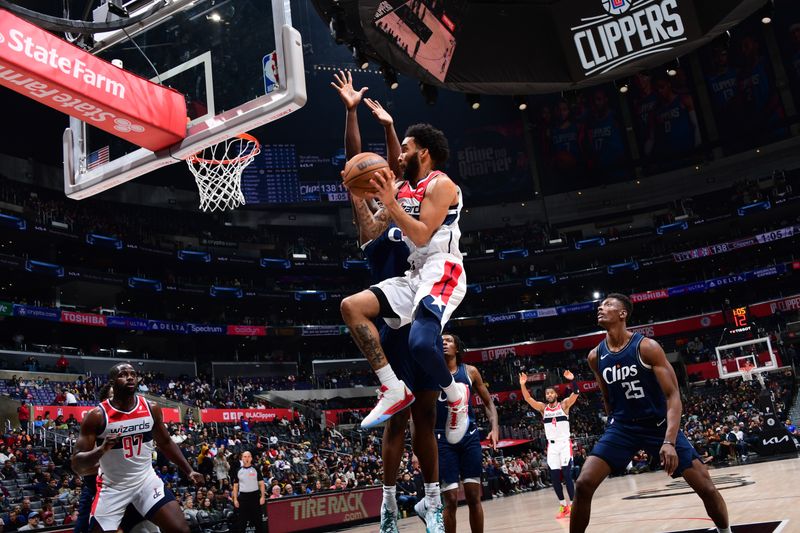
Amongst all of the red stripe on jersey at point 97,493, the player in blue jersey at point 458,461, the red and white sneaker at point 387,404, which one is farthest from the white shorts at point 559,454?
the red and white sneaker at point 387,404

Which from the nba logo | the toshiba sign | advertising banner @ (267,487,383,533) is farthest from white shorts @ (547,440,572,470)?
the toshiba sign

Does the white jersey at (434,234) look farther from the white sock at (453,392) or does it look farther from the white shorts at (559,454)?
the white shorts at (559,454)

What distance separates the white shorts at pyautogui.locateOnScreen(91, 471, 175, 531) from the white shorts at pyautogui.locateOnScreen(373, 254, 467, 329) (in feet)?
10.5

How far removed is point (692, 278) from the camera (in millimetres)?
44125

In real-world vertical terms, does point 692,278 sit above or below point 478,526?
above

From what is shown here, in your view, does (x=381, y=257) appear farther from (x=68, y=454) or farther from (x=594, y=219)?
(x=594, y=219)

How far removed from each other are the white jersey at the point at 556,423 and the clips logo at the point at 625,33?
229 inches

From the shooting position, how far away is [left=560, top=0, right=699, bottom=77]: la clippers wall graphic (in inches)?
397

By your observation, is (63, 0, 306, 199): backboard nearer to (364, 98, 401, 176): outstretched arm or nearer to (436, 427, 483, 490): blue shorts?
(364, 98, 401, 176): outstretched arm

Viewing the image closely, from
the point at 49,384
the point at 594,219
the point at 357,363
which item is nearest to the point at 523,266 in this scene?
the point at 594,219

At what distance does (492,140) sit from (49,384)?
100 ft

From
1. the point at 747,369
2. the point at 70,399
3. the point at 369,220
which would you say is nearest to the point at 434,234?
the point at 369,220

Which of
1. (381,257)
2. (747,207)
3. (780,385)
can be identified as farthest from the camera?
(747,207)

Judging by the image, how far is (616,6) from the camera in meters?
10.5
